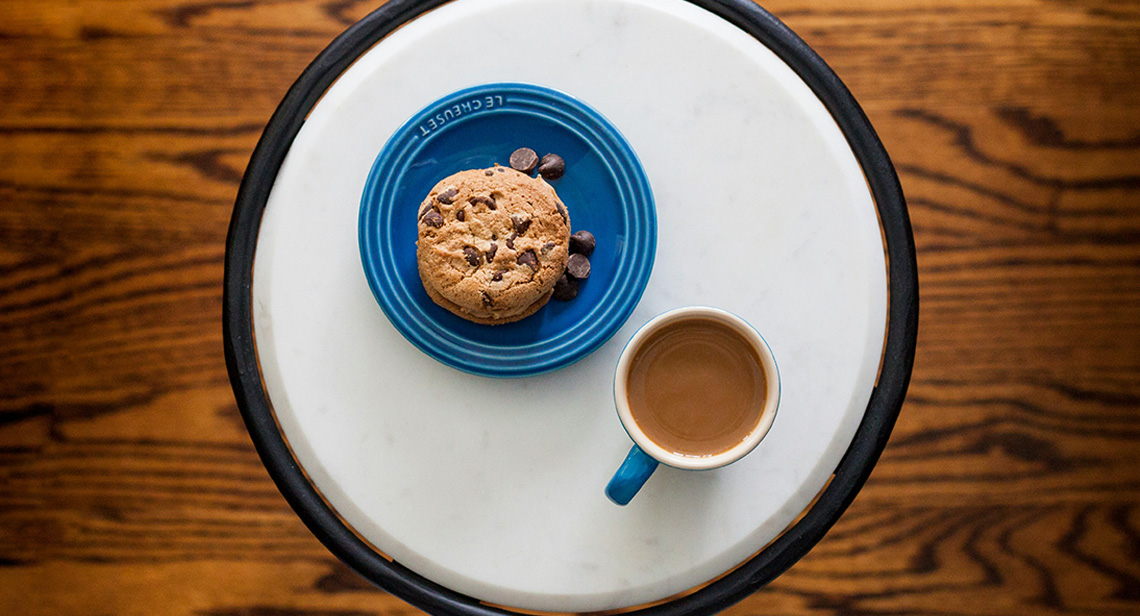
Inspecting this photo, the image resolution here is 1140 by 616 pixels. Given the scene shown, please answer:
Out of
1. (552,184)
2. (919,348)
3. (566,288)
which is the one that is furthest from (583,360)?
(919,348)

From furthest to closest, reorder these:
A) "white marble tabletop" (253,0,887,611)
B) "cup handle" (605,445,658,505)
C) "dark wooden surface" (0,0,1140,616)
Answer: "dark wooden surface" (0,0,1140,616) < "white marble tabletop" (253,0,887,611) < "cup handle" (605,445,658,505)

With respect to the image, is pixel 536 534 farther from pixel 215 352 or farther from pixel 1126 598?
pixel 1126 598

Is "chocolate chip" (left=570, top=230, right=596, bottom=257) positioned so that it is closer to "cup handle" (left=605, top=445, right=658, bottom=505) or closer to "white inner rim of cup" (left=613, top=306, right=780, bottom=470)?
"white inner rim of cup" (left=613, top=306, right=780, bottom=470)

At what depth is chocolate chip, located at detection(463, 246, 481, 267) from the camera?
0.89m

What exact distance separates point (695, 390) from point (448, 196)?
37 centimetres

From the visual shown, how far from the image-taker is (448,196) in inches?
35.2

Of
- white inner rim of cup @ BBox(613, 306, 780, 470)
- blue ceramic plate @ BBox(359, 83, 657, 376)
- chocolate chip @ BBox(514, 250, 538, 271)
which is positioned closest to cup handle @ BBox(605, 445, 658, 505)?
white inner rim of cup @ BBox(613, 306, 780, 470)

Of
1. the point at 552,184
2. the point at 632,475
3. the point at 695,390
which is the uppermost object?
the point at 552,184

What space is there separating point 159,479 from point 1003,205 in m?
1.67

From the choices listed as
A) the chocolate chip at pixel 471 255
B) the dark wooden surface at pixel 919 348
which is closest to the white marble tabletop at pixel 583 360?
the chocolate chip at pixel 471 255

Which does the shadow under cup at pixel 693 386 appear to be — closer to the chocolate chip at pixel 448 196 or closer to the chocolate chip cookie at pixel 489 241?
the chocolate chip cookie at pixel 489 241

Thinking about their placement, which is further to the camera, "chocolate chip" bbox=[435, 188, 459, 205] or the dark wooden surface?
the dark wooden surface

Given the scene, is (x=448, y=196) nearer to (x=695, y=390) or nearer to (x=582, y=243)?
(x=582, y=243)

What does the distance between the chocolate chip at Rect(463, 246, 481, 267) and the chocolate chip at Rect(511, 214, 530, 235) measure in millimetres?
53
